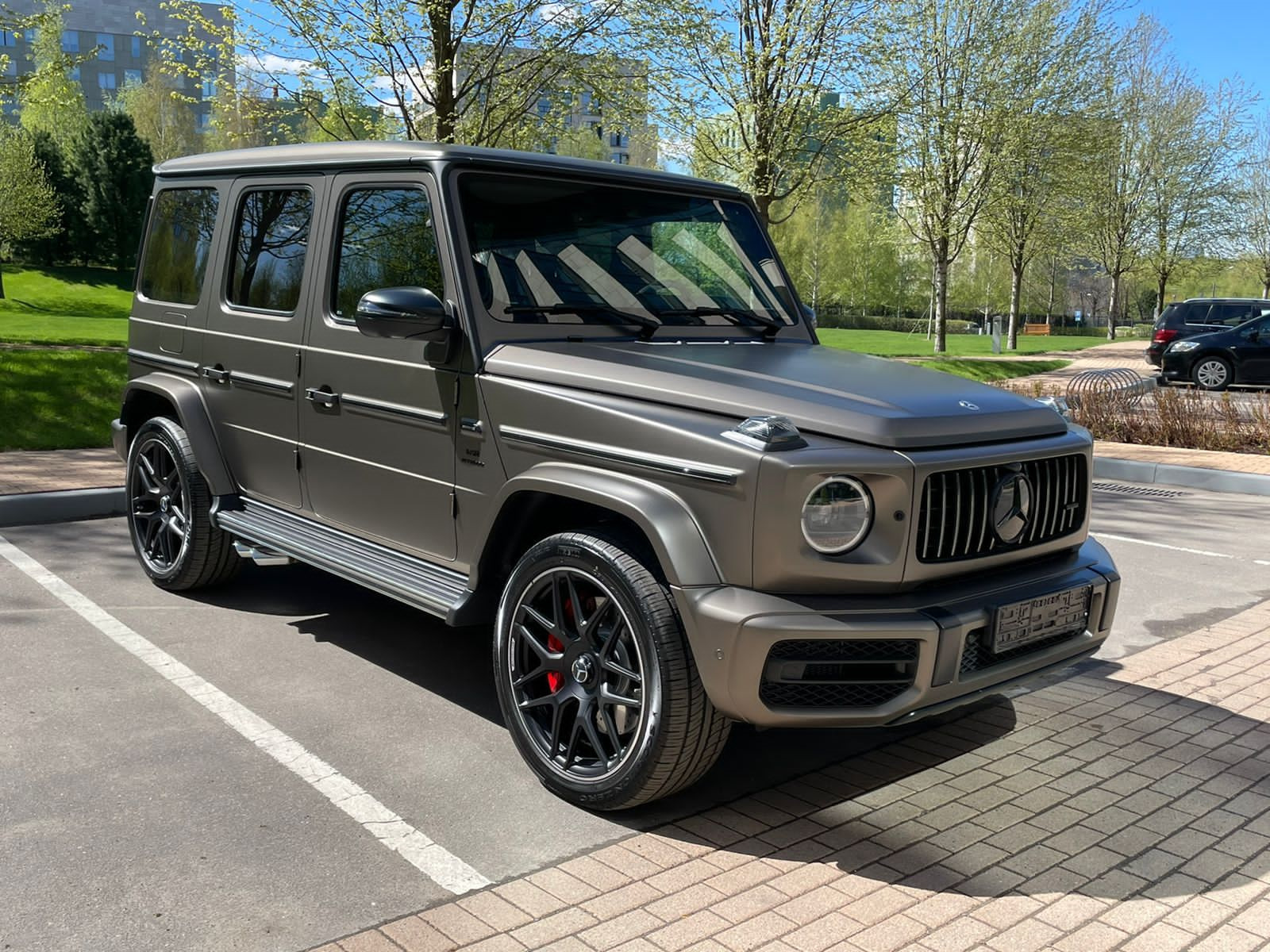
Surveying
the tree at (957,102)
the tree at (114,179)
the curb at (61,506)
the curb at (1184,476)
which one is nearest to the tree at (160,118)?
the tree at (114,179)

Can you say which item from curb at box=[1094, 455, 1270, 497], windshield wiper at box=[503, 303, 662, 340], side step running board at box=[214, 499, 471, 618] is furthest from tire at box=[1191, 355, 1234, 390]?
side step running board at box=[214, 499, 471, 618]

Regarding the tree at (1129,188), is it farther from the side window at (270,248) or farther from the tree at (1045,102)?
the side window at (270,248)

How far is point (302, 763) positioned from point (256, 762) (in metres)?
0.16

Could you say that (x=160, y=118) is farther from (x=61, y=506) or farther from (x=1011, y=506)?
(x=1011, y=506)

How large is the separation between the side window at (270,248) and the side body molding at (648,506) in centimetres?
187

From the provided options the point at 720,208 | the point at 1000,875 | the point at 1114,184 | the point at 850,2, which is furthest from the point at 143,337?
the point at 1114,184

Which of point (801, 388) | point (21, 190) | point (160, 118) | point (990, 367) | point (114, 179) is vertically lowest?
point (990, 367)

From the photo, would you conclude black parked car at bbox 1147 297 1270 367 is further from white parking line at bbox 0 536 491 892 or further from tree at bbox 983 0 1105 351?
white parking line at bbox 0 536 491 892

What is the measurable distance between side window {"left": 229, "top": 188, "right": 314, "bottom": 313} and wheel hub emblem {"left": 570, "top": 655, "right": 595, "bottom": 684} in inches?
88.3

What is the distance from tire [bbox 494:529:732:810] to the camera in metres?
3.35

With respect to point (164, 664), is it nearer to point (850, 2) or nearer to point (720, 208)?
point (720, 208)

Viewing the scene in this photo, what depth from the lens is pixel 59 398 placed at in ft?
36.6

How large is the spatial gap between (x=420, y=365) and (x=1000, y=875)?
2.63m

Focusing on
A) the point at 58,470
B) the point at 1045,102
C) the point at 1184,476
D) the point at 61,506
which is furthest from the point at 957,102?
the point at 61,506
